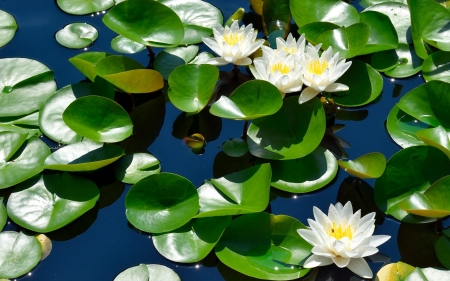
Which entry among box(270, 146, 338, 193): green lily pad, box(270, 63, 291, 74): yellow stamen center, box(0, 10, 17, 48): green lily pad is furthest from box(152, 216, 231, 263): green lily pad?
box(0, 10, 17, 48): green lily pad

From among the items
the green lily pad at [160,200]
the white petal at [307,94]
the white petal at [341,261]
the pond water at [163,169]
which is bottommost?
the pond water at [163,169]

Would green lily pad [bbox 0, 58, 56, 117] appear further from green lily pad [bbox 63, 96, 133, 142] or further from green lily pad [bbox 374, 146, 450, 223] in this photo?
green lily pad [bbox 374, 146, 450, 223]

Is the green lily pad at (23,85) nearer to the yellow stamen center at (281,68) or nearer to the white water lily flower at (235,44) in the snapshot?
the white water lily flower at (235,44)

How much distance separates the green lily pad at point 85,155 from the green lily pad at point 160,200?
0.72 feet

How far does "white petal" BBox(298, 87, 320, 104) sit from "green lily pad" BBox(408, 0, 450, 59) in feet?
2.60

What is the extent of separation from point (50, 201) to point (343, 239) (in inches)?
50.1

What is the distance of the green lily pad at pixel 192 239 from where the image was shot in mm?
2176

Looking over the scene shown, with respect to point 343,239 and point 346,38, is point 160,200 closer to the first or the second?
point 343,239

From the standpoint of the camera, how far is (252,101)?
252 cm

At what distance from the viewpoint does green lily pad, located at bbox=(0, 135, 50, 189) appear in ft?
7.95

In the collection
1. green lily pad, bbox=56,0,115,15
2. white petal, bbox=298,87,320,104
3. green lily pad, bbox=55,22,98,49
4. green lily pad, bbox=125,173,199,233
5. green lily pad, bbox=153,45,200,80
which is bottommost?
green lily pad, bbox=125,173,199,233

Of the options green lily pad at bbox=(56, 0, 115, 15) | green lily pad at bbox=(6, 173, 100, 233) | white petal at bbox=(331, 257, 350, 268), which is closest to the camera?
white petal at bbox=(331, 257, 350, 268)

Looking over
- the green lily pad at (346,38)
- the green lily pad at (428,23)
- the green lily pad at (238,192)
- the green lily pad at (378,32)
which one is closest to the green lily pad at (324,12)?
the green lily pad at (378,32)

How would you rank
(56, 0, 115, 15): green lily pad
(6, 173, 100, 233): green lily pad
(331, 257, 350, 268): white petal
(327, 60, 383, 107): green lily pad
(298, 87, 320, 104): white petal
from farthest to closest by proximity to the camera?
1. (56, 0, 115, 15): green lily pad
2. (327, 60, 383, 107): green lily pad
3. (298, 87, 320, 104): white petal
4. (6, 173, 100, 233): green lily pad
5. (331, 257, 350, 268): white petal
